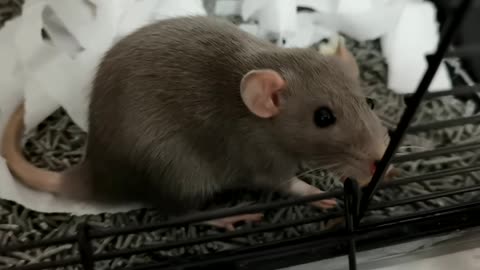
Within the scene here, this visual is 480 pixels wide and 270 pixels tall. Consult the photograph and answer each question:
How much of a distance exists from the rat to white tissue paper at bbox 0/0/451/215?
204mm

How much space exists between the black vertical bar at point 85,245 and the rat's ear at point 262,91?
269 mm

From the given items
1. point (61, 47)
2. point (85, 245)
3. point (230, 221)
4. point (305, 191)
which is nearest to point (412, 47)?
point (305, 191)

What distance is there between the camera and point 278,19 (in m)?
→ 1.36

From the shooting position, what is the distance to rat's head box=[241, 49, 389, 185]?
0.93m

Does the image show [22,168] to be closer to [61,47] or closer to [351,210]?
[61,47]

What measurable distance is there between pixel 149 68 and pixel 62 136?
0.32 metres

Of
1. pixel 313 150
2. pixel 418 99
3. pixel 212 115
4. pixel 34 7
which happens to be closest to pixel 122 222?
pixel 212 115

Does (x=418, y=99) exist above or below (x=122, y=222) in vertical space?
above

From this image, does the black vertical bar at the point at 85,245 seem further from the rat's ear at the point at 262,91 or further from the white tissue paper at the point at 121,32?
the white tissue paper at the point at 121,32

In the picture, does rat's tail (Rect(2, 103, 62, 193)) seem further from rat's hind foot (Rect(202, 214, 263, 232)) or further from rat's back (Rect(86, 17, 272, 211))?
rat's hind foot (Rect(202, 214, 263, 232))

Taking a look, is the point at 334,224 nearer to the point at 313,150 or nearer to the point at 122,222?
the point at 313,150

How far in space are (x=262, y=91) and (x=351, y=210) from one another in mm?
196

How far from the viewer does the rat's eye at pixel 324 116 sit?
0.94 metres

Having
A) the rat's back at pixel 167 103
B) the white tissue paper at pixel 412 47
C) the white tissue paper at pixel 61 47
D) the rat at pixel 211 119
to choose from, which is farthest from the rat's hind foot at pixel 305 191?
the white tissue paper at pixel 61 47
